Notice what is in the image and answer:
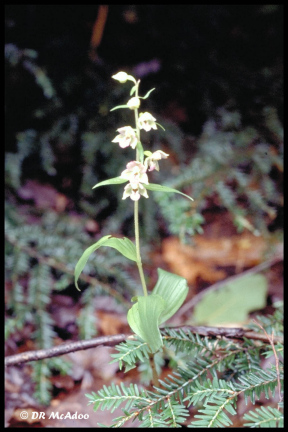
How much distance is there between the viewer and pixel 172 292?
1081 millimetres

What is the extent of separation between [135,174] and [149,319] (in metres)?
0.39

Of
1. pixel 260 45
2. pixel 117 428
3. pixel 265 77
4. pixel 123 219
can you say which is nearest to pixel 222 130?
pixel 265 77

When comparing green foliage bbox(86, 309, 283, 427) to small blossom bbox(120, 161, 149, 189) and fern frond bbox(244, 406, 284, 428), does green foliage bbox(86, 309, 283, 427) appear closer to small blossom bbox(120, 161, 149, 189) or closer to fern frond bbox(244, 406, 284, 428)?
fern frond bbox(244, 406, 284, 428)

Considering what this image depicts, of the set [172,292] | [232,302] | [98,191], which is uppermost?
[98,191]

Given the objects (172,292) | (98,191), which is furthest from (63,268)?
(172,292)

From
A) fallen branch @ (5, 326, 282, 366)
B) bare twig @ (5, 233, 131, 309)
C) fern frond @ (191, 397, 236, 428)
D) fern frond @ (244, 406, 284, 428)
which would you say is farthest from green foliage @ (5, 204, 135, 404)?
fern frond @ (244, 406, 284, 428)

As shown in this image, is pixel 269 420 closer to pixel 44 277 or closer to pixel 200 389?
pixel 200 389

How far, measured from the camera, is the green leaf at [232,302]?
1800 mm

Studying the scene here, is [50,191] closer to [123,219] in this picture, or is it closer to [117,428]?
[123,219]

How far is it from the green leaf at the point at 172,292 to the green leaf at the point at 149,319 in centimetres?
10

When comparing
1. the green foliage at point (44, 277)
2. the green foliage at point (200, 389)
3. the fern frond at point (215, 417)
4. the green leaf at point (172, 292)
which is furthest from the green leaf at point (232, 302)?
the fern frond at point (215, 417)

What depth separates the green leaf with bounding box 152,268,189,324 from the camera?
1.06m

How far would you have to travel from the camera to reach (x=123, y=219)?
2098 millimetres

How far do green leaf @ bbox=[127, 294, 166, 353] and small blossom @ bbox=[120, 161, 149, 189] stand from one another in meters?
0.32
